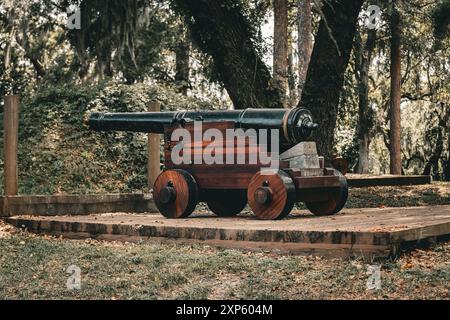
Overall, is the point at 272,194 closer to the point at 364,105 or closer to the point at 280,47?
the point at 280,47

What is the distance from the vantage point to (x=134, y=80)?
1950 cm

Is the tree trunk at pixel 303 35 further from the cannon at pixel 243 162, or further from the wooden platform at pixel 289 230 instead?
the wooden platform at pixel 289 230

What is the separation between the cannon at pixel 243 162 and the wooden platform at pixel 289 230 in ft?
1.24

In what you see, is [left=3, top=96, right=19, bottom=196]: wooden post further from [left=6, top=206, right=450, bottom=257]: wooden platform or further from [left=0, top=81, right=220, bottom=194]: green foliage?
[left=0, top=81, right=220, bottom=194]: green foliage

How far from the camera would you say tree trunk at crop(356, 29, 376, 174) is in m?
20.9

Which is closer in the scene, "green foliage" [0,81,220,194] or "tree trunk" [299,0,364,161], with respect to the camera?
"tree trunk" [299,0,364,161]

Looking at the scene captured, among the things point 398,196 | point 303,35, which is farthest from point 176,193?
point 398,196

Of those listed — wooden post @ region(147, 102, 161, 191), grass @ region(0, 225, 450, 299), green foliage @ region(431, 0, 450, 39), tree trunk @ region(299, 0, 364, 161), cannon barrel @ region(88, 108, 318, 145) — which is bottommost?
grass @ region(0, 225, 450, 299)

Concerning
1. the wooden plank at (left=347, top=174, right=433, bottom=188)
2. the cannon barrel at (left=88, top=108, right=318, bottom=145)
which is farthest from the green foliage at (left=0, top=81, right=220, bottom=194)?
the cannon barrel at (left=88, top=108, right=318, bottom=145)

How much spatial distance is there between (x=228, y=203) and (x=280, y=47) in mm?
4832

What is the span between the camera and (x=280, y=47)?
13266 millimetres

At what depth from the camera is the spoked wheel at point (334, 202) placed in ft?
28.5

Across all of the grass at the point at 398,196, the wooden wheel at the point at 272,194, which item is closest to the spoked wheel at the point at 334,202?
the wooden wheel at the point at 272,194

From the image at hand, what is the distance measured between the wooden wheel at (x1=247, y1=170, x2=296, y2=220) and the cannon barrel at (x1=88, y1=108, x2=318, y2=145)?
48cm
